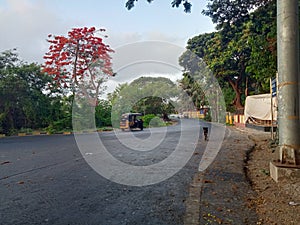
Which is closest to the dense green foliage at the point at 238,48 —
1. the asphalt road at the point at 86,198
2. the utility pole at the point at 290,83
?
the utility pole at the point at 290,83

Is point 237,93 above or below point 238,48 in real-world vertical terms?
below

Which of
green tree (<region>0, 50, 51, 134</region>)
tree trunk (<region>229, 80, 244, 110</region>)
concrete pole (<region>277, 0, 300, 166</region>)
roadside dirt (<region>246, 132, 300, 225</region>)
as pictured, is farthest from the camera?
tree trunk (<region>229, 80, 244, 110</region>)

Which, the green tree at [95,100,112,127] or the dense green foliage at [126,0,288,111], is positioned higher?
the dense green foliage at [126,0,288,111]

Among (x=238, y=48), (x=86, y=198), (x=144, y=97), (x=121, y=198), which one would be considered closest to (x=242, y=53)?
(x=238, y=48)

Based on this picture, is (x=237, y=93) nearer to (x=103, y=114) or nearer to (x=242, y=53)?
(x=242, y=53)

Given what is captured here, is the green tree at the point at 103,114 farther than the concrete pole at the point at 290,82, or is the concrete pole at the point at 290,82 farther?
the green tree at the point at 103,114

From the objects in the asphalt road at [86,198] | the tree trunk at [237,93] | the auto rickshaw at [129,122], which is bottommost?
the asphalt road at [86,198]

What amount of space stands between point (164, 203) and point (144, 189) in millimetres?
741

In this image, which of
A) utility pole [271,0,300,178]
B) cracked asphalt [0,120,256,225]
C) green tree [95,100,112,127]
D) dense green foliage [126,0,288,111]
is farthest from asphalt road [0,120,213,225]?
green tree [95,100,112,127]

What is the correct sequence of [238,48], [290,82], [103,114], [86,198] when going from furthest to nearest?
[103,114] → [238,48] → [290,82] → [86,198]

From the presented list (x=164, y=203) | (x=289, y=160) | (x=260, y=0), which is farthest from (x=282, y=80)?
(x=260, y=0)

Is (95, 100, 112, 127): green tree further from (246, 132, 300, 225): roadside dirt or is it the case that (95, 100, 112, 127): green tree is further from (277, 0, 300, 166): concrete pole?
(277, 0, 300, 166): concrete pole

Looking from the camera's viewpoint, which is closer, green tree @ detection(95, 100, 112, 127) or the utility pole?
the utility pole

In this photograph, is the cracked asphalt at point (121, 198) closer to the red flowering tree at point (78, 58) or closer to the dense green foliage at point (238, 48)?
the dense green foliage at point (238, 48)
